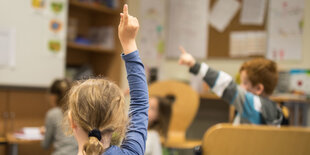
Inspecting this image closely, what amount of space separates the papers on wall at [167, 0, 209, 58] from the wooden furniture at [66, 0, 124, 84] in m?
0.61

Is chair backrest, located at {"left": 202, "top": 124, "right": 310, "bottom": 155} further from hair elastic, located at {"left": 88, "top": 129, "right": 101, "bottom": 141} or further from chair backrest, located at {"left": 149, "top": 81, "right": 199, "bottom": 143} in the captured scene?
chair backrest, located at {"left": 149, "top": 81, "right": 199, "bottom": 143}

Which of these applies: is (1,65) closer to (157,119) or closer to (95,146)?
(157,119)

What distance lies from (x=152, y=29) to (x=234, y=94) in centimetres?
233

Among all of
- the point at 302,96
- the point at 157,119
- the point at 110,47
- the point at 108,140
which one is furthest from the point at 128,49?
the point at 110,47

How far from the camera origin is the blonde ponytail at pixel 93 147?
32.2 inches

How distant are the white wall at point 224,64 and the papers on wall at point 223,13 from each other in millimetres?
337

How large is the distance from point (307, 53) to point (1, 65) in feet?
8.11

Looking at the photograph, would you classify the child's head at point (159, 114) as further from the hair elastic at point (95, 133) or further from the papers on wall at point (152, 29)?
the hair elastic at point (95, 133)

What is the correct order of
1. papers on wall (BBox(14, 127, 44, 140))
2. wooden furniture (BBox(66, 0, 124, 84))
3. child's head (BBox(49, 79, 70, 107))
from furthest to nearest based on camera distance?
1. wooden furniture (BBox(66, 0, 124, 84))
2. child's head (BBox(49, 79, 70, 107))
3. papers on wall (BBox(14, 127, 44, 140))

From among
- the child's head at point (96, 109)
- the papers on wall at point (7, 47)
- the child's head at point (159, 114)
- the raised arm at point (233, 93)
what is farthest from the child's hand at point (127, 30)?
the papers on wall at point (7, 47)

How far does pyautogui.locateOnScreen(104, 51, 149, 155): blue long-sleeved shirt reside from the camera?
2.94ft

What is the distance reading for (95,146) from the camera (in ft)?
Answer: 2.68

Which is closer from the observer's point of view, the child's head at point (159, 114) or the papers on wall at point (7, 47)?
the child's head at point (159, 114)

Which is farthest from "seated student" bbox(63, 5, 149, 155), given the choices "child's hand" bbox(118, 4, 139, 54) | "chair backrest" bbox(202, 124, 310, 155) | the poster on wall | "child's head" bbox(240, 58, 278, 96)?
the poster on wall
